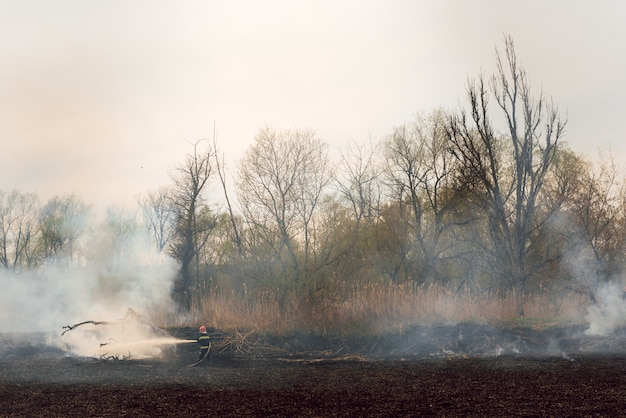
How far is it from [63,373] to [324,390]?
692cm

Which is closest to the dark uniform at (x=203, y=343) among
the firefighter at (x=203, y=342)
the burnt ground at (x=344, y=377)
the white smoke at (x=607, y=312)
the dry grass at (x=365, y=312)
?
the firefighter at (x=203, y=342)

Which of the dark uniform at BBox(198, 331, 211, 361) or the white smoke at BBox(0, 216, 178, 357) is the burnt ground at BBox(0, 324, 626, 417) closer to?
the dark uniform at BBox(198, 331, 211, 361)

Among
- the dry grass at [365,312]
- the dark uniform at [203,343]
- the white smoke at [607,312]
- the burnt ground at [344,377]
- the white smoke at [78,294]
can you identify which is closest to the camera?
the burnt ground at [344,377]

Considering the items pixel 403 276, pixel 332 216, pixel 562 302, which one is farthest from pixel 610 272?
pixel 332 216

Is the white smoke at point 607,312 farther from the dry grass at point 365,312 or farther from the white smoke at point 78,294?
the white smoke at point 78,294

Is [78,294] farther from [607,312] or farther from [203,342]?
[607,312]

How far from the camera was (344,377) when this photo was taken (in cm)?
1403

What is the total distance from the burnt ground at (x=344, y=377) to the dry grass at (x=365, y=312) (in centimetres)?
48

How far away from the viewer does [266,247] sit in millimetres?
27734

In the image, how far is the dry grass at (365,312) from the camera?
19.5 m

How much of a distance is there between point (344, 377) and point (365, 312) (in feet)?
18.8

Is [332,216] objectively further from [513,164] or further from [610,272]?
[610,272]

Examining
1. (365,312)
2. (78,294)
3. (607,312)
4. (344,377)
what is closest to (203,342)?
(344,377)

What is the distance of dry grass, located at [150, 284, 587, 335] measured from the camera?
64.0 ft
